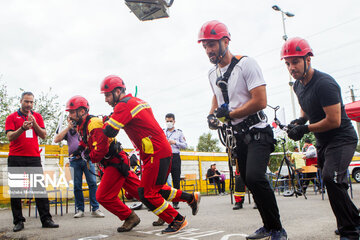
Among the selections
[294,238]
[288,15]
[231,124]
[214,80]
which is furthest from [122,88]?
[288,15]

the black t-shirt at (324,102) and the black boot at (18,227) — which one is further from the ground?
the black t-shirt at (324,102)

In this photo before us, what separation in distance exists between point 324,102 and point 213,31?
129cm

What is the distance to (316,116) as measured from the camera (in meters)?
3.42

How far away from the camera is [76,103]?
5.61 m

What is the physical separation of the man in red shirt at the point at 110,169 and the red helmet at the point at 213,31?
7.54ft

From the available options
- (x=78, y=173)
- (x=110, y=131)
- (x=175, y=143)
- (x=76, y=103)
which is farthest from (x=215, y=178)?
(x=110, y=131)

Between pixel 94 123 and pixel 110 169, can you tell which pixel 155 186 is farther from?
pixel 94 123

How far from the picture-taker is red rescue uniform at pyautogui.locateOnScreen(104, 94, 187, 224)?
13.8ft

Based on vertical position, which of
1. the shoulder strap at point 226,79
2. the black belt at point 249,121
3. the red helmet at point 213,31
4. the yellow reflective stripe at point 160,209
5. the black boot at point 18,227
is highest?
the red helmet at point 213,31

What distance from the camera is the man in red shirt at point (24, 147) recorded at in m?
5.40

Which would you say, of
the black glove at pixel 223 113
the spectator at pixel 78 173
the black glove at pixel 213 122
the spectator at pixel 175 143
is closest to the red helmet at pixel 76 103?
the spectator at pixel 78 173

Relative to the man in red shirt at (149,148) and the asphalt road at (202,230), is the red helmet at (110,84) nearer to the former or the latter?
the man in red shirt at (149,148)

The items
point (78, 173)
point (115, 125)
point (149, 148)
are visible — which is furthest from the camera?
point (78, 173)

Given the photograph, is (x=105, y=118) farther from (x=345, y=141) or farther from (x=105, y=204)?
(x=345, y=141)
